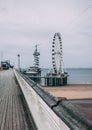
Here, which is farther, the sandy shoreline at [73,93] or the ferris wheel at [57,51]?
the ferris wheel at [57,51]

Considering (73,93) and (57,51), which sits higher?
(57,51)

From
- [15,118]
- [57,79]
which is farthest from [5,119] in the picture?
[57,79]

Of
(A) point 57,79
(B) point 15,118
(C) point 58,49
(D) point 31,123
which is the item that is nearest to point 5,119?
(B) point 15,118

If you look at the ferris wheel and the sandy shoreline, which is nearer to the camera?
the sandy shoreline

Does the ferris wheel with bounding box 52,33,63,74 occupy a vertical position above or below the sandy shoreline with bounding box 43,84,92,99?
above

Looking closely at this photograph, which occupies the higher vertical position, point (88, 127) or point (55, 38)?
point (55, 38)

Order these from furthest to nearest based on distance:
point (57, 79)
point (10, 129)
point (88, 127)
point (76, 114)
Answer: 1. point (57, 79)
2. point (10, 129)
3. point (76, 114)
4. point (88, 127)

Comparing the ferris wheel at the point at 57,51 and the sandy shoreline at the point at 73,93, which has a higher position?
the ferris wheel at the point at 57,51

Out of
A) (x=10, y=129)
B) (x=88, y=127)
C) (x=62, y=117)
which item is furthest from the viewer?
(x=10, y=129)

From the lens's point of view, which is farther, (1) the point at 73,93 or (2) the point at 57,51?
(2) the point at 57,51

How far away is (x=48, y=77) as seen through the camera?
85062 millimetres

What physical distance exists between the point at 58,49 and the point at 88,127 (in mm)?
72289

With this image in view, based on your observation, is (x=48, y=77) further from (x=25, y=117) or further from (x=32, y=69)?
(x=25, y=117)

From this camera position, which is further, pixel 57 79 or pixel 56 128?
pixel 57 79
